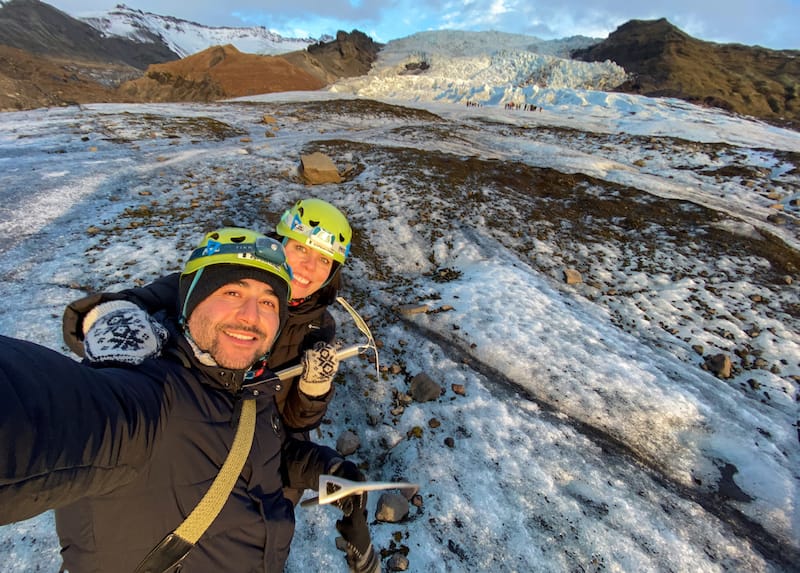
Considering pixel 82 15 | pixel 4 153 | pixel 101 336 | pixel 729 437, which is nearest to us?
pixel 101 336

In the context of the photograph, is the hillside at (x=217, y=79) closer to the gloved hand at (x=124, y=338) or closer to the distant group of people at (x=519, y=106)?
the distant group of people at (x=519, y=106)

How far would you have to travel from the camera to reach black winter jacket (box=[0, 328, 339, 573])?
4.15 ft

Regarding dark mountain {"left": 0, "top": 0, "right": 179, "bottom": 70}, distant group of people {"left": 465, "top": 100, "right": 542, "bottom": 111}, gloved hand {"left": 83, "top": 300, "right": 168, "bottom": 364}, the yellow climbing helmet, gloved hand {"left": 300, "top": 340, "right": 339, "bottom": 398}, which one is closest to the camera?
gloved hand {"left": 83, "top": 300, "right": 168, "bottom": 364}

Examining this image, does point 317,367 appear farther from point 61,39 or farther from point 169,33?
point 169,33

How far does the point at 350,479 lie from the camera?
3176 millimetres

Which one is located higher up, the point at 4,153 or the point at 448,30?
the point at 448,30

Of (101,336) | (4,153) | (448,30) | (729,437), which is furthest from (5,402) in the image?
(448,30)

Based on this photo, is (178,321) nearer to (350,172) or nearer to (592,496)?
(592,496)

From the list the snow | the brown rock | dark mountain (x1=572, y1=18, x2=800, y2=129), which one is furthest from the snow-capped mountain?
the snow

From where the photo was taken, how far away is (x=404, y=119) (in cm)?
2925

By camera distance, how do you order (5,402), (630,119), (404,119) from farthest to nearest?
1. (630,119)
2. (404,119)
3. (5,402)

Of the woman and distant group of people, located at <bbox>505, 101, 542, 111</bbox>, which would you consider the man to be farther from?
distant group of people, located at <bbox>505, 101, 542, 111</bbox>

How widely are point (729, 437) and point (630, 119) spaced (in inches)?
1349

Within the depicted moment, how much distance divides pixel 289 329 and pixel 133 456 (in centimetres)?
210
